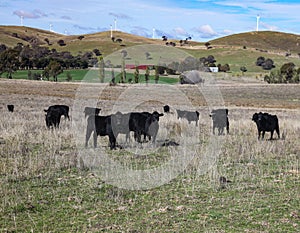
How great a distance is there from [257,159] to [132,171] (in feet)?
16.6

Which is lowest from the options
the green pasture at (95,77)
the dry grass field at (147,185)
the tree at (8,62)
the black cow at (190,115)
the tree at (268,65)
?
the dry grass field at (147,185)

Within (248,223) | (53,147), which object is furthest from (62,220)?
(53,147)

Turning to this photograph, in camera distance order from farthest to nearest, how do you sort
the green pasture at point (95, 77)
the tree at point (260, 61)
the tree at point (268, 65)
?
1. the tree at point (260, 61)
2. the tree at point (268, 65)
3. the green pasture at point (95, 77)

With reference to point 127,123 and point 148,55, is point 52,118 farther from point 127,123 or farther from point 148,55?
point 148,55

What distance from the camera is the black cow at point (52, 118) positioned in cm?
2269

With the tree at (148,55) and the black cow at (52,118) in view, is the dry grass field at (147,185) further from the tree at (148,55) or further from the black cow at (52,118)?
the tree at (148,55)

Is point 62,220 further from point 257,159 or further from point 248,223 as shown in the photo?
point 257,159

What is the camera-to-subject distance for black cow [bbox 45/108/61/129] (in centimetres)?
2269

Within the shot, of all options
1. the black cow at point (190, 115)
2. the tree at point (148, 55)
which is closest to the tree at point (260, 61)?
the tree at point (148, 55)

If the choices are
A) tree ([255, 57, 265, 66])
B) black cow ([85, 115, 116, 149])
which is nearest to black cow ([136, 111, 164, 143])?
black cow ([85, 115, 116, 149])

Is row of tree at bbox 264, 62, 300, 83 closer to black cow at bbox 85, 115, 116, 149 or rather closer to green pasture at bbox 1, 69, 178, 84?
green pasture at bbox 1, 69, 178, 84

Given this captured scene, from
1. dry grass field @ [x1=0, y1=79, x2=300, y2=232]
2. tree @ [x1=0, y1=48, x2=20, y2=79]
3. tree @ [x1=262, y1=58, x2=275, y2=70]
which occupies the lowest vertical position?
dry grass field @ [x1=0, y1=79, x2=300, y2=232]

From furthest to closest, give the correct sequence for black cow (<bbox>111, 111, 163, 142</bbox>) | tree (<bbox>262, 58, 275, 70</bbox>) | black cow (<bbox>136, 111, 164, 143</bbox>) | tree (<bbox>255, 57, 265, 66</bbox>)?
tree (<bbox>255, 57, 265, 66</bbox>) < tree (<bbox>262, 58, 275, 70</bbox>) < black cow (<bbox>136, 111, 164, 143</bbox>) < black cow (<bbox>111, 111, 163, 142</bbox>)

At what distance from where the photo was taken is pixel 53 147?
1695cm
